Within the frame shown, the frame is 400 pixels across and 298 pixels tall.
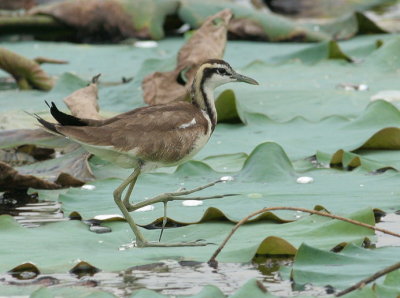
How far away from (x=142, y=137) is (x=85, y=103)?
5.92ft

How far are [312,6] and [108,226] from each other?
34.6 feet

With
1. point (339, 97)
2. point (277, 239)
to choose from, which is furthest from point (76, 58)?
point (277, 239)

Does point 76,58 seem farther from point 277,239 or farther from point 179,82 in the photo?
point 277,239

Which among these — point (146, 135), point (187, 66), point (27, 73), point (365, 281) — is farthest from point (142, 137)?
point (27, 73)

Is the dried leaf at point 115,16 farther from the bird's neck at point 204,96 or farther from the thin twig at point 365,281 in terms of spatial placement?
the thin twig at point 365,281

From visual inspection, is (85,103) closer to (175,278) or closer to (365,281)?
(175,278)

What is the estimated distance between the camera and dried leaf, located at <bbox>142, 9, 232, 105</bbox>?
26.8ft

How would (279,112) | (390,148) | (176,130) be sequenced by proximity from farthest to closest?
(279,112) < (390,148) < (176,130)

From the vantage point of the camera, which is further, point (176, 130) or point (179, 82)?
point (179, 82)

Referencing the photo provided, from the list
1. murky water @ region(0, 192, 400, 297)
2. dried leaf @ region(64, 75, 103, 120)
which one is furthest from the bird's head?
murky water @ region(0, 192, 400, 297)

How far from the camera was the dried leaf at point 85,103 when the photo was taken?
725 centimetres

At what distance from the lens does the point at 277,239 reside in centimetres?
499

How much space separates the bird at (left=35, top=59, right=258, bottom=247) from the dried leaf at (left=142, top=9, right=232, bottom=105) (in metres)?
2.04

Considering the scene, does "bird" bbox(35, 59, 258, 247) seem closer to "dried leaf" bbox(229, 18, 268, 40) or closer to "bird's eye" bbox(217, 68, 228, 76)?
"bird's eye" bbox(217, 68, 228, 76)
